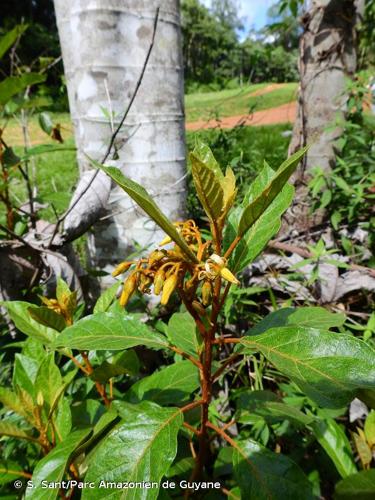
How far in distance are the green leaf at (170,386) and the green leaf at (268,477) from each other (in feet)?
0.62

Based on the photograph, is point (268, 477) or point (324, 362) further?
point (268, 477)

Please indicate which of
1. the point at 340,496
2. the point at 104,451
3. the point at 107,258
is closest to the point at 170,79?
the point at 107,258

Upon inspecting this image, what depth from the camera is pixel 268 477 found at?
0.67 metres

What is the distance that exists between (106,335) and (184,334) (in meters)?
0.25

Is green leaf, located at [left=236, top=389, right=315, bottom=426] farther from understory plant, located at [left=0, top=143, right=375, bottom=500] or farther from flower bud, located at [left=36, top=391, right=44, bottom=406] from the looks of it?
flower bud, located at [left=36, top=391, right=44, bottom=406]

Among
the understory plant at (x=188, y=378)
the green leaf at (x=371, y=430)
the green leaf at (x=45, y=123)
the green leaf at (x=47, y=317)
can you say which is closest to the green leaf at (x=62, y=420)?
the understory plant at (x=188, y=378)

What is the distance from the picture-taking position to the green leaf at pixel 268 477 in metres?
0.65

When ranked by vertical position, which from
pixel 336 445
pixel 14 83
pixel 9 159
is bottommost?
pixel 336 445

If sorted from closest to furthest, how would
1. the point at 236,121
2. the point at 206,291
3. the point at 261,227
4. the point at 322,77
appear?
the point at 206,291
the point at 261,227
the point at 322,77
the point at 236,121

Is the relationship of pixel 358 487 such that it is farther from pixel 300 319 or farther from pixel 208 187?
pixel 208 187

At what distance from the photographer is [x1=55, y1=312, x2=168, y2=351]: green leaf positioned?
1.93 ft

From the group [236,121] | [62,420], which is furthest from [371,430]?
[236,121]

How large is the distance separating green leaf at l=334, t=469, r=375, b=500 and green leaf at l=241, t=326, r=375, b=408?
50cm

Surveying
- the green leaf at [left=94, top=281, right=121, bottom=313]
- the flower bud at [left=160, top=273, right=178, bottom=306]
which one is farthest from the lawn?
the green leaf at [left=94, top=281, right=121, bottom=313]
